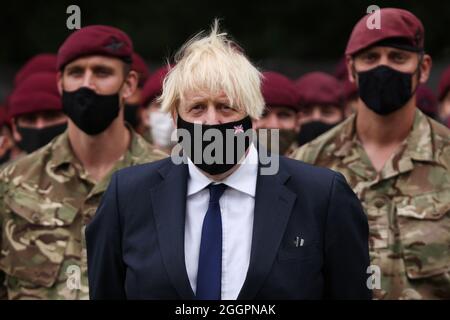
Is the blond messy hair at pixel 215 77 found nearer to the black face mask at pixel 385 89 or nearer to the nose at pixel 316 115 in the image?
the black face mask at pixel 385 89

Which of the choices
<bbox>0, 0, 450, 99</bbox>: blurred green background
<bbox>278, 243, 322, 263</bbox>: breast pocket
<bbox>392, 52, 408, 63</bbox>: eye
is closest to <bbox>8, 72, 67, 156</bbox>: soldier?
<bbox>392, 52, 408, 63</bbox>: eye

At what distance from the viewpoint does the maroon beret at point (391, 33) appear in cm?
712

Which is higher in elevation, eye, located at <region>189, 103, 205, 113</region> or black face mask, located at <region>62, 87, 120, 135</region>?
black face mask, located at <region>62, 87, 120, 135</region>

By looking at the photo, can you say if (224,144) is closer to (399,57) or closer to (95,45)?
(399,57)

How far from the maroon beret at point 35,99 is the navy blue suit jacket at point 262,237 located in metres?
3.67

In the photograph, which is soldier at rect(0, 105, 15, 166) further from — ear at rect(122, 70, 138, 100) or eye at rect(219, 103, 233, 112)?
eye at rect(219, 103, 233, 112)

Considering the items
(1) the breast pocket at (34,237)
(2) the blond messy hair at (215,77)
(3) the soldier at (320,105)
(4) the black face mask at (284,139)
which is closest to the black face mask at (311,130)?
(3) the soldier at (320,105)

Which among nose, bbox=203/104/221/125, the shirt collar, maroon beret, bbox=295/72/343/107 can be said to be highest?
maroon beret, bbox=295/72/343/107

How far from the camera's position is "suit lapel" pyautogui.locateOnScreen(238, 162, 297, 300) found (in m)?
4.97

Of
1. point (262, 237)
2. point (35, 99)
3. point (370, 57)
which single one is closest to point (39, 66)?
point (35, 99)

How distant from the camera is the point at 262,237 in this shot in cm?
504

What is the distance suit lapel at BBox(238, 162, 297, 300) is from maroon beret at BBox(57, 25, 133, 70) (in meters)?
2.50

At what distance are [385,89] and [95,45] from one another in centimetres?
175

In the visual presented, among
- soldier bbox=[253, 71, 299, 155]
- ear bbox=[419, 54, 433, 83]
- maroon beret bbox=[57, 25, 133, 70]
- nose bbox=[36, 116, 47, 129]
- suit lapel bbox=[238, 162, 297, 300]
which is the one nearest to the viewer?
suit lapel bbox=[238, 162, 297, 300]
